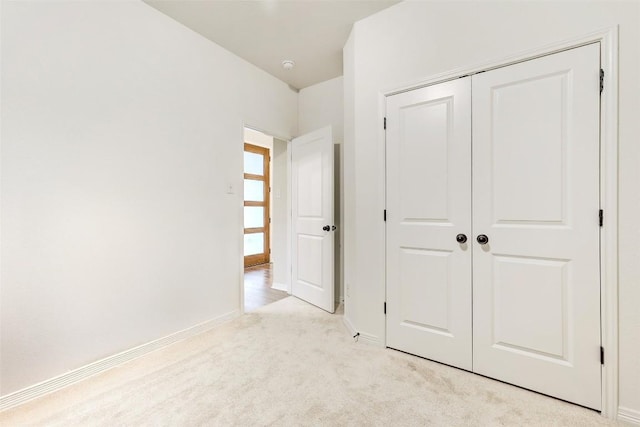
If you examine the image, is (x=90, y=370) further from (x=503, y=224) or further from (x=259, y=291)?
(x=503, y=224)

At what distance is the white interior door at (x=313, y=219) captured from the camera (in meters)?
3.11

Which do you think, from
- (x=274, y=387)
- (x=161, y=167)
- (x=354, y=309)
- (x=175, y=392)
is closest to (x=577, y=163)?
(x=354, y=309)

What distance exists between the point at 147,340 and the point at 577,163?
316cm

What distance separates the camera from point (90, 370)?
6.29ft

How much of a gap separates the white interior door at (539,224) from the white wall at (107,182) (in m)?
2.26

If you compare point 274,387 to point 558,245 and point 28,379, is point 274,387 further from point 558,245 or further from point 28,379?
point 558,245

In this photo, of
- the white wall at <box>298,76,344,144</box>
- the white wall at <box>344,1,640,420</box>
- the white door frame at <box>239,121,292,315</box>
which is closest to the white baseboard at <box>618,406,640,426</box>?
the white wall at <box>344,1,640,420</box>

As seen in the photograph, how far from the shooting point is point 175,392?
5.67ft

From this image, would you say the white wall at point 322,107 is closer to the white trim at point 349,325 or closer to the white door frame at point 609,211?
the white trim at point 349,325

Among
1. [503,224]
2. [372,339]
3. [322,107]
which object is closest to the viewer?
[503,224]

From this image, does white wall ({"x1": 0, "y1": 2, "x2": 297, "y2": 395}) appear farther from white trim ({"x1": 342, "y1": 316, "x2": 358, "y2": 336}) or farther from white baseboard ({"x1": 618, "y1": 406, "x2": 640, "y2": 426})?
white baseboard ({"x1": 618, "y1": 406, "x2": 640, "y2": 426})

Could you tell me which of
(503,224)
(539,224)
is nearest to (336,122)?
(503,224)

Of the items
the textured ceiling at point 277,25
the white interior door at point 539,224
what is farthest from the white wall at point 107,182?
the white interior door at point 539,224

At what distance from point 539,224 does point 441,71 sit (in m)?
1.21
